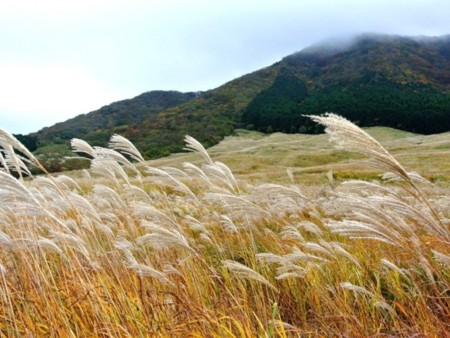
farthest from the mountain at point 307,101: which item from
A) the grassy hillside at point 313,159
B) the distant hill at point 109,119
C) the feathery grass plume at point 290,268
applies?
the feathery grass plume at point 290,268

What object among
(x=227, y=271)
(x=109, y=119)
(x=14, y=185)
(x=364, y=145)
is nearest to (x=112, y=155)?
(x=227, y=271)

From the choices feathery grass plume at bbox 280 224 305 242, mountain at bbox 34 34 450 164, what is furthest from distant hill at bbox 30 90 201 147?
feathery grass plume at bbox 280 224 305 242

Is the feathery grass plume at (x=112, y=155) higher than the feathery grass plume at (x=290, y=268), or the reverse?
the feathery grass plume at (x=112, y=155)

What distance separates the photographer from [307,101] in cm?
11094

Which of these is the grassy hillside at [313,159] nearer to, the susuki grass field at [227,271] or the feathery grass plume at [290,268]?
the susuki grass field at [227,271]

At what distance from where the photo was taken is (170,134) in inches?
3728

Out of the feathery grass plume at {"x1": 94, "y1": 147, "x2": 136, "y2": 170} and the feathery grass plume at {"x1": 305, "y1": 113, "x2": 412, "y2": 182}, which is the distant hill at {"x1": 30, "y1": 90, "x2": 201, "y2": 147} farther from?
the feathery grass plume at {"x1": 305, "y1": 113, "x2": 412, "y2": 182}

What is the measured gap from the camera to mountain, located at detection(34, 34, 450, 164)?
308ft

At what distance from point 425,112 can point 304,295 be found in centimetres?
9694

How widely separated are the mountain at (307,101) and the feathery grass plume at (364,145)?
75105mm

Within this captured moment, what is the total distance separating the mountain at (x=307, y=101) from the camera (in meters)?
93.9

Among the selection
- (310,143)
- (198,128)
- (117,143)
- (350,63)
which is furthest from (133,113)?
(117,143)

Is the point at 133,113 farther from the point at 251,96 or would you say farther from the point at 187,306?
the point at 187,306

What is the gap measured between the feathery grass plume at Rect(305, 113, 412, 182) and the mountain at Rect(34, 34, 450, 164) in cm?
7511
